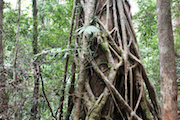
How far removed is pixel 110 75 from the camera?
2.38 m

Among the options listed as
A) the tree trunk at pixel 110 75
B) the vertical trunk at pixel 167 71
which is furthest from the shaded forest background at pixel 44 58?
the vertical trunk at pixel 167 71

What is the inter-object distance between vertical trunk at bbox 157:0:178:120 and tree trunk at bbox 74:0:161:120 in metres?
0.26

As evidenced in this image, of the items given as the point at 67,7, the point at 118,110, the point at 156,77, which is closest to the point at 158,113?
the point at 118,110

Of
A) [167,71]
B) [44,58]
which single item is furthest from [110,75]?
[44,58]

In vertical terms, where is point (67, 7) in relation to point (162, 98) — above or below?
above

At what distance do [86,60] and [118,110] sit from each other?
0.91m

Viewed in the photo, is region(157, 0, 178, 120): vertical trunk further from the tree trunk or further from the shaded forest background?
the shaded forest background

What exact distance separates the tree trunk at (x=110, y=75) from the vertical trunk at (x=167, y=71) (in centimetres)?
26

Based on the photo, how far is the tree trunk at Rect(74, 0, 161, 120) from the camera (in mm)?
2326

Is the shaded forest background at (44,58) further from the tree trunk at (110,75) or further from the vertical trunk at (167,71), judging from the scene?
the vertical trunk at (167,71)

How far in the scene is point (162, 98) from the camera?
94.1 inches

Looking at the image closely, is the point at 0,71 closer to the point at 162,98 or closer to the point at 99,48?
the point at 99,48

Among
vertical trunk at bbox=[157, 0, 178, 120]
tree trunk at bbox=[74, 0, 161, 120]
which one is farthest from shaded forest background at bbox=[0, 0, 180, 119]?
vertical trunk at bbox=[157, 0, 178, 120]

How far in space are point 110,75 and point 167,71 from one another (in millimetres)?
833
